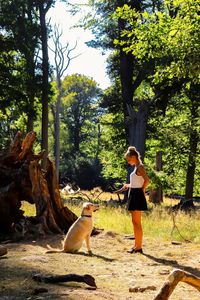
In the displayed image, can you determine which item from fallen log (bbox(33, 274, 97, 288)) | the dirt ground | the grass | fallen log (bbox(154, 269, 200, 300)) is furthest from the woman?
fallen log (bbox(154, 269, 200, 300))

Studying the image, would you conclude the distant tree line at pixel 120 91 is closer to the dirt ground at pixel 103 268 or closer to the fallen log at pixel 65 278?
the dirt ground at pixel 103 268

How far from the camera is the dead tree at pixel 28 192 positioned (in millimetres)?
10094

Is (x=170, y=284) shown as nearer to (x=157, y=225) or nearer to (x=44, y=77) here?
(x=157, y=225)

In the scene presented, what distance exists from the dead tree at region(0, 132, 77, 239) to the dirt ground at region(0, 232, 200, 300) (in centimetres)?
77

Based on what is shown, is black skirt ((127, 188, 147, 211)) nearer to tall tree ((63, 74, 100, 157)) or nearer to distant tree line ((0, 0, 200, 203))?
distant tree line ((0, 0, 200, 203))

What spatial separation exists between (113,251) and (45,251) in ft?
4.89

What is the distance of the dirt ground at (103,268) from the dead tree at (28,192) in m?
0.77

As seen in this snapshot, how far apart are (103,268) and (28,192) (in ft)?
12.5

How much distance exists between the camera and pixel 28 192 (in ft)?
34.3

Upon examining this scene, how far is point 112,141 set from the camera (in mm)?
27266

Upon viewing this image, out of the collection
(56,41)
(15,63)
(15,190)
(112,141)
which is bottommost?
(15,190)

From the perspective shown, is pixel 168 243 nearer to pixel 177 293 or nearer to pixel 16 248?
pixel 16 248

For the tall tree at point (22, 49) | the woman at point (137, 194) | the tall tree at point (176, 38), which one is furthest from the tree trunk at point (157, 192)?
the woman at point (137, 194)

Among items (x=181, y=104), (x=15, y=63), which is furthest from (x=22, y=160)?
(x=15, y=63)
